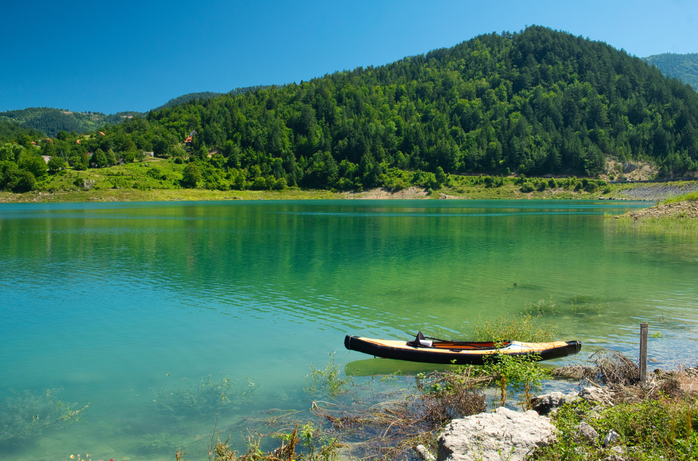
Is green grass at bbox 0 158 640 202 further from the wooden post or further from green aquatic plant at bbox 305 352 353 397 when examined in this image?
the wooden post

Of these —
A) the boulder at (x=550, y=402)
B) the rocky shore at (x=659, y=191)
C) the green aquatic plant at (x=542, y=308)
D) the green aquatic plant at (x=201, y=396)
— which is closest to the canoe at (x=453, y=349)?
the boulder at (x=550, y=402)

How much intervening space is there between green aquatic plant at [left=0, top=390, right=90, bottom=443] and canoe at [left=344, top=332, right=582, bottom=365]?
22.9ft

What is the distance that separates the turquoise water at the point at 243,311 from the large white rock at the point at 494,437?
429cm

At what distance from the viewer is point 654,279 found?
2397 cm

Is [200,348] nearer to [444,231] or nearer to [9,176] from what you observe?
[444,231]

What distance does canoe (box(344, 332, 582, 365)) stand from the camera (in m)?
11.4

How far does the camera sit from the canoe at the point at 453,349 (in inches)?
450

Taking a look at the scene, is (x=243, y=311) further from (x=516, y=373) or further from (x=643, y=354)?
(x=643, y=354)

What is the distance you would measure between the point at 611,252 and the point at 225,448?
3401 cm

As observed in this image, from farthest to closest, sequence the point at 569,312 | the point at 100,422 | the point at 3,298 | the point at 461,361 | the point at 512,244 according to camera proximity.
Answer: the point at 512,244 → the point at 3,298 → the point at 569,312 → the point at 461,361 → the point at 100,422

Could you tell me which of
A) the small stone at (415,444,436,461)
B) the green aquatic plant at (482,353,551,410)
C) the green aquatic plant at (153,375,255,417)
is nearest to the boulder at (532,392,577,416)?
the green aquatic plant at (482,353,551,410)

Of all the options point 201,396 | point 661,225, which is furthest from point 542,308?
point 661,225

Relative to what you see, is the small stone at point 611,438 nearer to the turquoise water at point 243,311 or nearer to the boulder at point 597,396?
the boulder at point 597,396

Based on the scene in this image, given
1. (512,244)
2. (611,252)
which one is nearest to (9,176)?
(512,244)
